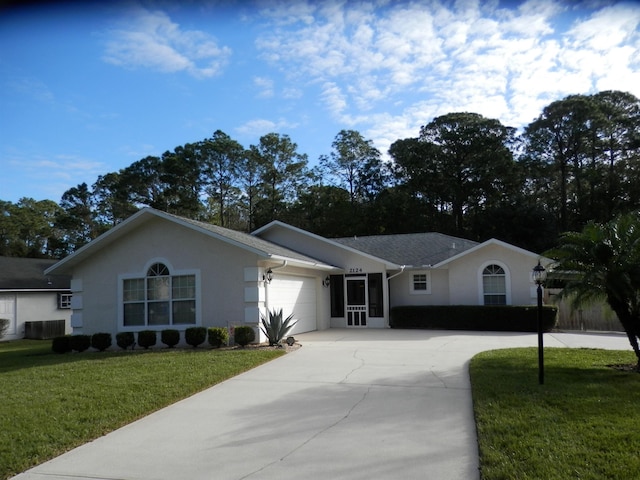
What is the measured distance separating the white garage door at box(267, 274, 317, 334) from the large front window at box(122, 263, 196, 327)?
258cm

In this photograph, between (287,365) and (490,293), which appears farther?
(490,293)

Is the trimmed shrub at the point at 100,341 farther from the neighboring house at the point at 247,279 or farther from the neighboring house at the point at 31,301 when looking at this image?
the neighboring house at the point at 31,301

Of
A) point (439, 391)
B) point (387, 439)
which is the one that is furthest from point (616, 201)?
point (387, 439)

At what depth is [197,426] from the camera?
688 centimetres

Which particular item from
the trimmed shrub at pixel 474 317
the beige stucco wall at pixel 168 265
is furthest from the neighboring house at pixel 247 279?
the trimmed shrub at pixel 474 317

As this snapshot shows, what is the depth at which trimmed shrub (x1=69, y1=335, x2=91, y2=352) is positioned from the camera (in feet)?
50.2

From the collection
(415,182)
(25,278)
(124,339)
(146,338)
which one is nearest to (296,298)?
(146,338)

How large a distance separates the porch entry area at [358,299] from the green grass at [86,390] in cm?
852

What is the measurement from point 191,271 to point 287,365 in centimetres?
603

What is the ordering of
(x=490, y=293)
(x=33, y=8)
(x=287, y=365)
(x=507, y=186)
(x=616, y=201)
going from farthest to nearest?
(x=507, y=186) → (x=616, y=201) → (x=490, y=293) → (x=287, y=365) → (x=33, y=8)

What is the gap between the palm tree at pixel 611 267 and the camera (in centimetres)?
955

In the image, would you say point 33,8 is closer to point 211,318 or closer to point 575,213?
point 211,318

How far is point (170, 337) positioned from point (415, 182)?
34.4 metres

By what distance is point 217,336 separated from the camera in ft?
47.0
